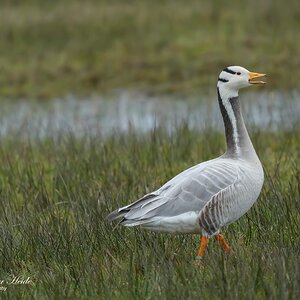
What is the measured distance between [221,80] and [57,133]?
17.7ft

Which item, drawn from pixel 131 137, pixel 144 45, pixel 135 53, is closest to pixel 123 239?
pixel 131 137

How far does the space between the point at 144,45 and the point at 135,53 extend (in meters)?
0.36

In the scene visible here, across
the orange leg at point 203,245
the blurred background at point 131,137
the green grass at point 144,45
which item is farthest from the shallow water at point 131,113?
the orange leg at point 203,245

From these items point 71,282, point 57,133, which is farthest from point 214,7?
point 71,282

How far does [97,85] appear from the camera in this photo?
62.8 ft

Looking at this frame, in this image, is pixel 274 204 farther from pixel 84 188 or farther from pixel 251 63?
pixel 251 63

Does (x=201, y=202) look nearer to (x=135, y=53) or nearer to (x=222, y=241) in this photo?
(x=222, y=241)

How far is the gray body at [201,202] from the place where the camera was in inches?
252

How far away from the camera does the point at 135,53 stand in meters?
20.0

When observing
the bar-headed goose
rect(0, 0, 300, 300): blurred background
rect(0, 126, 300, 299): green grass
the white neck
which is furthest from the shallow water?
the bar-headed goose

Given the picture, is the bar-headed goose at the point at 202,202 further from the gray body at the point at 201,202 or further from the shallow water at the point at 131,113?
the shallow water at the point at 131,113

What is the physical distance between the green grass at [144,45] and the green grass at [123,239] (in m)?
7.74

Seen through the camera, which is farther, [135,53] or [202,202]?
[135,53]

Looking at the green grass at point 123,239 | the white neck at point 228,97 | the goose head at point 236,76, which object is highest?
the goose head at point 236,76
